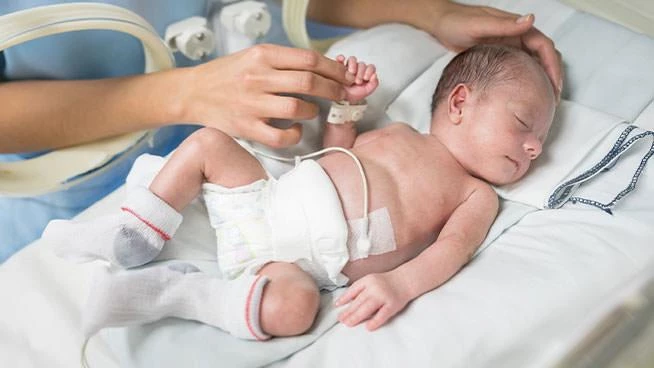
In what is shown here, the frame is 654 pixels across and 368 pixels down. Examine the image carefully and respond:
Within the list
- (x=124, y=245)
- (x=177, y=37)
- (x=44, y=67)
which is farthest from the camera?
(x=177, y=37)

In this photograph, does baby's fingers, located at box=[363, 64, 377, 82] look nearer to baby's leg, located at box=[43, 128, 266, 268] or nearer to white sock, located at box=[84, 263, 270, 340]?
baby's leg, located at box=[43, 128, 266, 268]

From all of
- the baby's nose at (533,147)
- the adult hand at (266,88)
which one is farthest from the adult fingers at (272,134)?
the baby's nose at (533,147)

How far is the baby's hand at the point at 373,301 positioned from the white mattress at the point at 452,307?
14mm

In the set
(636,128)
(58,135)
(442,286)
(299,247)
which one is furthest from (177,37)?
(636,128)

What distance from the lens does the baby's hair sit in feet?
3.75

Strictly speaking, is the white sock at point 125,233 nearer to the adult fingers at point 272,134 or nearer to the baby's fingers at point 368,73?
the adult fingers at point 272,134

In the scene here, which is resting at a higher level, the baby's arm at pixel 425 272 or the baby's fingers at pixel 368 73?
the baby's fingers at pixel 368 73

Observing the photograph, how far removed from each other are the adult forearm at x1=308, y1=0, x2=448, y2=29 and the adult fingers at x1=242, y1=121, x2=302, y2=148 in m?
0.44

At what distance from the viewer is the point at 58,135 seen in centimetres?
121

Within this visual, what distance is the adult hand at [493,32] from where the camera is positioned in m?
1.22

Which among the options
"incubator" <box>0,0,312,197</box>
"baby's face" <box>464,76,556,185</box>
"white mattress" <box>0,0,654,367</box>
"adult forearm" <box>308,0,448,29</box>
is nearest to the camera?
"white mattress" <box>0,0,654,367</box>

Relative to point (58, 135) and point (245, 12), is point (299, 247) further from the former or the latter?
point (245, 12)

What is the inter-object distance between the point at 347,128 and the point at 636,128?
0.45 metres

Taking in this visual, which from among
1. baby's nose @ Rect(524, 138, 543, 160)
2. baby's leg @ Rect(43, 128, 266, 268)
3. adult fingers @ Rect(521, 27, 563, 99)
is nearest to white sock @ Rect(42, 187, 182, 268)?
baby's leg @ Rect(43, 128, 266, 268)
